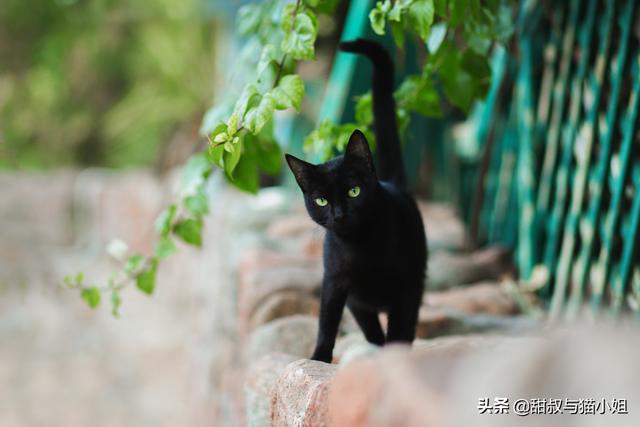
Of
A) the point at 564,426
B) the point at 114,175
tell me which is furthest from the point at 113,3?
the point at 564,426

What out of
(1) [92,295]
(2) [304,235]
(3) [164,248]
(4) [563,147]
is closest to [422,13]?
(3) [164,248]

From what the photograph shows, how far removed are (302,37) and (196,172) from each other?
1.60ft

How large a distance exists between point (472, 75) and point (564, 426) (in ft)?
3.36

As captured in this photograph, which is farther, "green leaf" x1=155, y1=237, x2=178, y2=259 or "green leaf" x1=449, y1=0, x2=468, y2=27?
"green leaf" x1=155, y1=237, x2=178, y2=259

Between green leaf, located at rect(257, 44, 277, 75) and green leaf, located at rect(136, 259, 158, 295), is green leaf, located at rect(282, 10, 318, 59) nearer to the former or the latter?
green leaf, located at rect(257, 44, 277, 75)

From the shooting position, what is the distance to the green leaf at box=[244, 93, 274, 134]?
3.51 feet

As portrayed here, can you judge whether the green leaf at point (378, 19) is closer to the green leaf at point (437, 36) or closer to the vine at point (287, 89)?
the vine at point (287, 89)

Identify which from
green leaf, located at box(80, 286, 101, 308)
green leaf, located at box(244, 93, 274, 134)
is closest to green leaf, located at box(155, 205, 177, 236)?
green leaf, located at box(80, 286, 101, 308)

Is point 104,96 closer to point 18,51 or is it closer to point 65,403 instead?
point 18,51

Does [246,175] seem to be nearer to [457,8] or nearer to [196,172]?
[196,172]

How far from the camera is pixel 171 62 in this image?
6.17 m

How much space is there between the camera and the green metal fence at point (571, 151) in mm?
1698

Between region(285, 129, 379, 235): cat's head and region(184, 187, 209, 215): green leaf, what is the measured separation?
40cm

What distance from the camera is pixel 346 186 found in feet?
3.61
